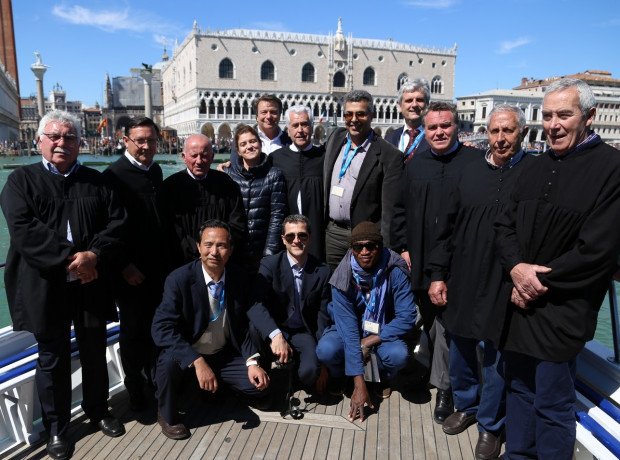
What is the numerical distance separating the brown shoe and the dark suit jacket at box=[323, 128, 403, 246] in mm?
1601

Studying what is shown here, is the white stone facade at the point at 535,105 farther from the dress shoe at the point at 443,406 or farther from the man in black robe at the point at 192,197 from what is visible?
the man in black robe at the point at 192,197

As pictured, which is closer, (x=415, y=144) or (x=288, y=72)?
(x=415, y=144)

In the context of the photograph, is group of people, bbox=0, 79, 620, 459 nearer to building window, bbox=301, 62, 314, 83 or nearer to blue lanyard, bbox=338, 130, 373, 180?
blue lanyard, bbox=338, 130, 373, 180

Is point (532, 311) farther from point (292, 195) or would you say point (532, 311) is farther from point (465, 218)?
point (292, 195)

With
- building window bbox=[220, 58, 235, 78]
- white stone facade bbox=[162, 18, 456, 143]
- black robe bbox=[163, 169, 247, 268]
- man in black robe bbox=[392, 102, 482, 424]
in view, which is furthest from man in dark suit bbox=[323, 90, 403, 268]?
building window bbox=[220, 58, 235, 78]

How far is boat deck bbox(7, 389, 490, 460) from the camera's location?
2.36 metres

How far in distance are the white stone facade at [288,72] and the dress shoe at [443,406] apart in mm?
39709

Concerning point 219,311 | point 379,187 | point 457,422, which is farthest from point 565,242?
point 219,311

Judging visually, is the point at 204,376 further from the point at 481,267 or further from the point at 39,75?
the point at 39,75

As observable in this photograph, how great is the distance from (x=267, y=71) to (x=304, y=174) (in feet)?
145

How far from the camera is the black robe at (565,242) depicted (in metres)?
1.70

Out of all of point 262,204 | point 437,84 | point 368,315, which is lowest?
point 368,315

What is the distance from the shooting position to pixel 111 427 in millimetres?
2500

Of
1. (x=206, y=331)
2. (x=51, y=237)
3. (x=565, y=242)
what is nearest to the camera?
(x=565, y=242)
